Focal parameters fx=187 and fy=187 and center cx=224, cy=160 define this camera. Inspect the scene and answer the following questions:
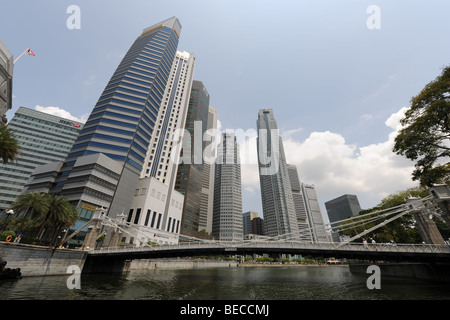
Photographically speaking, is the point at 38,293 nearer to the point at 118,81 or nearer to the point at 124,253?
the point at 124,253

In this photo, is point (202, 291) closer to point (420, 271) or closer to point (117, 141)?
point (420, 271)

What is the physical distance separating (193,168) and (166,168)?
108 feet

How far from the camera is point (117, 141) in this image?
6141 centimetres

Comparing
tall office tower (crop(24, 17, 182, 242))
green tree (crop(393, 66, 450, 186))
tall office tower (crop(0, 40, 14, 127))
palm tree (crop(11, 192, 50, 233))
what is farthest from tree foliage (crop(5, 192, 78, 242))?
green tree (crop(393, 66, 450, 186))

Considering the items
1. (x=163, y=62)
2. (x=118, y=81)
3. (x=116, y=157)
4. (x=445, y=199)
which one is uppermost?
(x=163, y=62)

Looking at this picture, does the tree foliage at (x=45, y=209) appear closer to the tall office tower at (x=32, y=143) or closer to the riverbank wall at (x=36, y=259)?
the riverbank wall at (x=36, y=259)

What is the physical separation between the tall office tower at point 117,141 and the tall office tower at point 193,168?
140 ft

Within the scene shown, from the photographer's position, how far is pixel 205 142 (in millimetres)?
158000

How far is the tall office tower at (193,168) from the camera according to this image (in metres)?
103

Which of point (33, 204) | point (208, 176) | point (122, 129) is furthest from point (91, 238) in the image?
point (208, 176)

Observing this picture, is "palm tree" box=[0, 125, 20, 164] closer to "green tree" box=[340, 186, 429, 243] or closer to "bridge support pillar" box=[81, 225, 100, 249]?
"bridge support pillar" box=[81, 225, 100, 249]

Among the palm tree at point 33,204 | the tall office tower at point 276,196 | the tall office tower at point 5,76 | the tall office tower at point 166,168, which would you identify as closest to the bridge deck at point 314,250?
the palm tree at point 33,204

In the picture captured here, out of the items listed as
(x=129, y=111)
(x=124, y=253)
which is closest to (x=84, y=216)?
(x=124, y=253)
